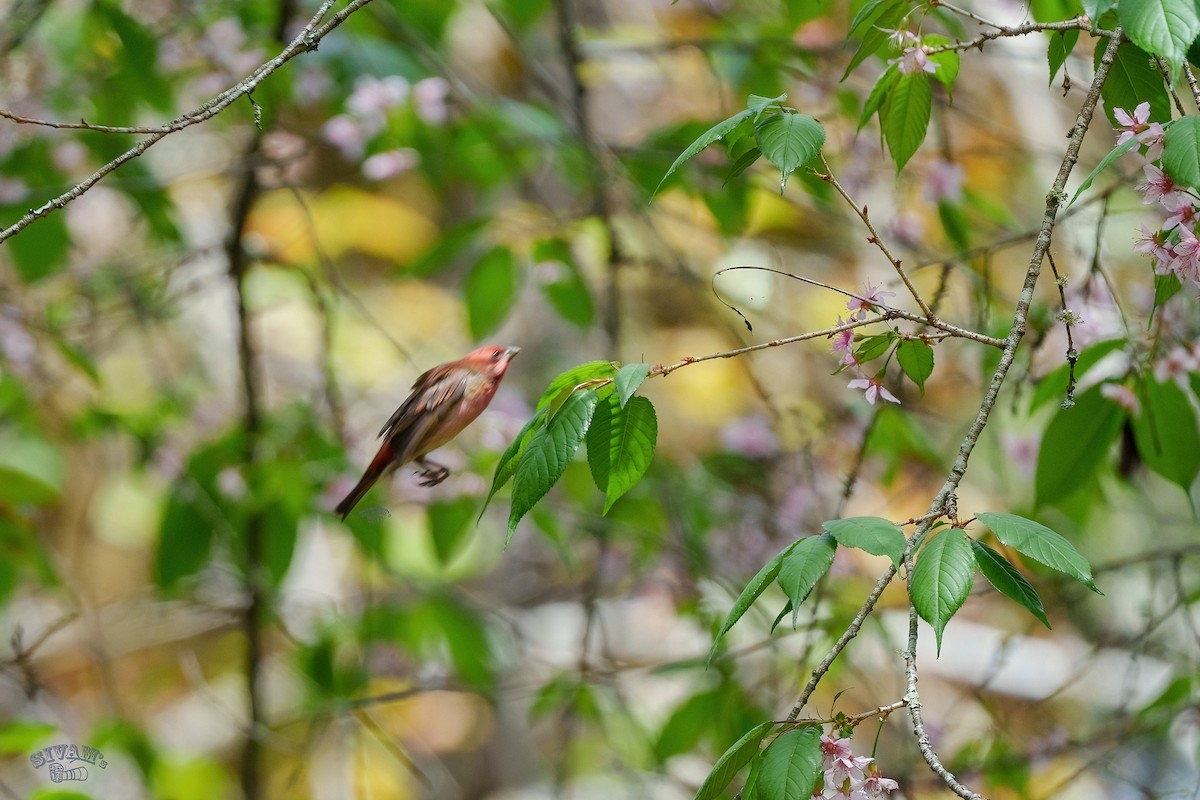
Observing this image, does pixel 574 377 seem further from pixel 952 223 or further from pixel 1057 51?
pixel 952 223

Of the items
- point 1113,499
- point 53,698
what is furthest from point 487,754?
point 1113,499

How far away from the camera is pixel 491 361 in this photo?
116 cm

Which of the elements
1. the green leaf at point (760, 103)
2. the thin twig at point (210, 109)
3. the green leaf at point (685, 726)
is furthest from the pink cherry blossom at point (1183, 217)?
the green leaf at point (685, 726)

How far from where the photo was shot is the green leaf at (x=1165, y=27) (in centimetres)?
85

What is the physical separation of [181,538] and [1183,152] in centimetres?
199

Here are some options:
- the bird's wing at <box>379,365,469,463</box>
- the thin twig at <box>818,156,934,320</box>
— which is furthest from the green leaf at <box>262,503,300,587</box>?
the thin twig at <box>818,156,934,320</box>

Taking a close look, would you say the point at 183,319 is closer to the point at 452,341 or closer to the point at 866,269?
the point at 452,341

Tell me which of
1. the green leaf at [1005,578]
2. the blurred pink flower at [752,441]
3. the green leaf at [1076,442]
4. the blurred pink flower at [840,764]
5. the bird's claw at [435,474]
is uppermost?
the bird's claw at [435,474]

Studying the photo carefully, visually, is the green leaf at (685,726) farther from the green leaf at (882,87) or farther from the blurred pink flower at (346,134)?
the blurred pink flower at (346,134)

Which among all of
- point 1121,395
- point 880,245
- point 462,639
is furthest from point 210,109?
point 462,639

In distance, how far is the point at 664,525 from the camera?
272cm

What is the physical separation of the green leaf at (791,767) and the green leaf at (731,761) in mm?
18

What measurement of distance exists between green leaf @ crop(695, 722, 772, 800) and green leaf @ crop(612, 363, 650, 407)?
0.93 ft

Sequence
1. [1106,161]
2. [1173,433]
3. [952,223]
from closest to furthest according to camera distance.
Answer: [1106,161] < [1173,433] < [952,223]
